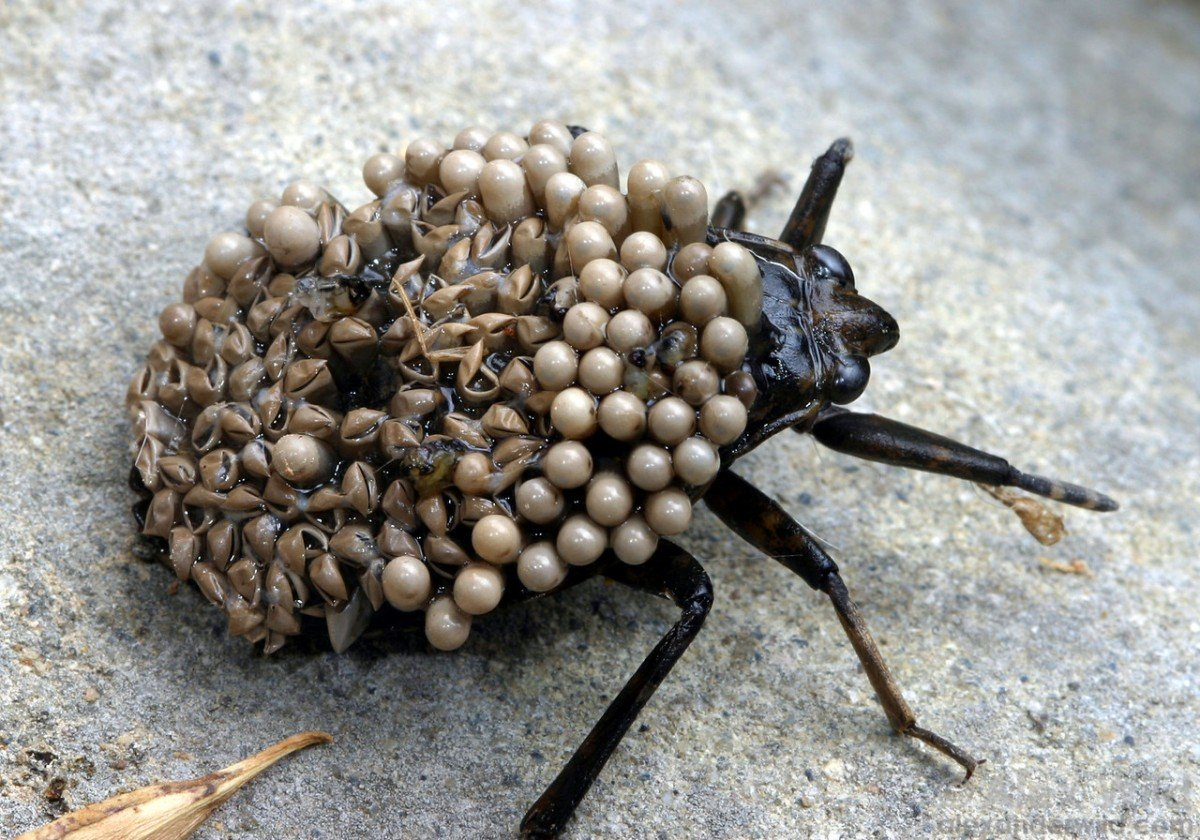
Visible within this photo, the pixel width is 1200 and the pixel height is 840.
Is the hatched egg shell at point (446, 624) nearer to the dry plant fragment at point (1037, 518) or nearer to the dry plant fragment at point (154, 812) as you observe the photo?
the dry plant fragment at point (154, 812)

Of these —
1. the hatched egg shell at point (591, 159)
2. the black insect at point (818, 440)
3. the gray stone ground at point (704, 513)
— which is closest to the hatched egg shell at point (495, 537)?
the black insect at point (818, 440)

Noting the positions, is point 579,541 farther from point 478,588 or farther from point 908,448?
point 908,448

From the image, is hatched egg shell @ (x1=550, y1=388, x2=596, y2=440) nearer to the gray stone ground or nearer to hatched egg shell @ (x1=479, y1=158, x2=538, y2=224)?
hatched egg shell @ (x1=479, y1=158, x2=538, y2=224)

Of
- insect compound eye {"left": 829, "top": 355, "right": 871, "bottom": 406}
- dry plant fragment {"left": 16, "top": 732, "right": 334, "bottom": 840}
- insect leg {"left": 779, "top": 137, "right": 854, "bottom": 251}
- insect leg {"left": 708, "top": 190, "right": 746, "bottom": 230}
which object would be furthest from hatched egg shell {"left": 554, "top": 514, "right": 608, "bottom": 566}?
insect leg {"left": 708, "top": 190, "right": 746, "bottom": 230}

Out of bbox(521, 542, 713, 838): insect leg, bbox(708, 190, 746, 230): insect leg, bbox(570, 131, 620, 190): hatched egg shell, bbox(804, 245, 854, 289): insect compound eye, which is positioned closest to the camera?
bbox(521, 542, 713, 838): insect leg

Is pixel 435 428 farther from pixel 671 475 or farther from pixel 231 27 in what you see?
pixel 231 27
